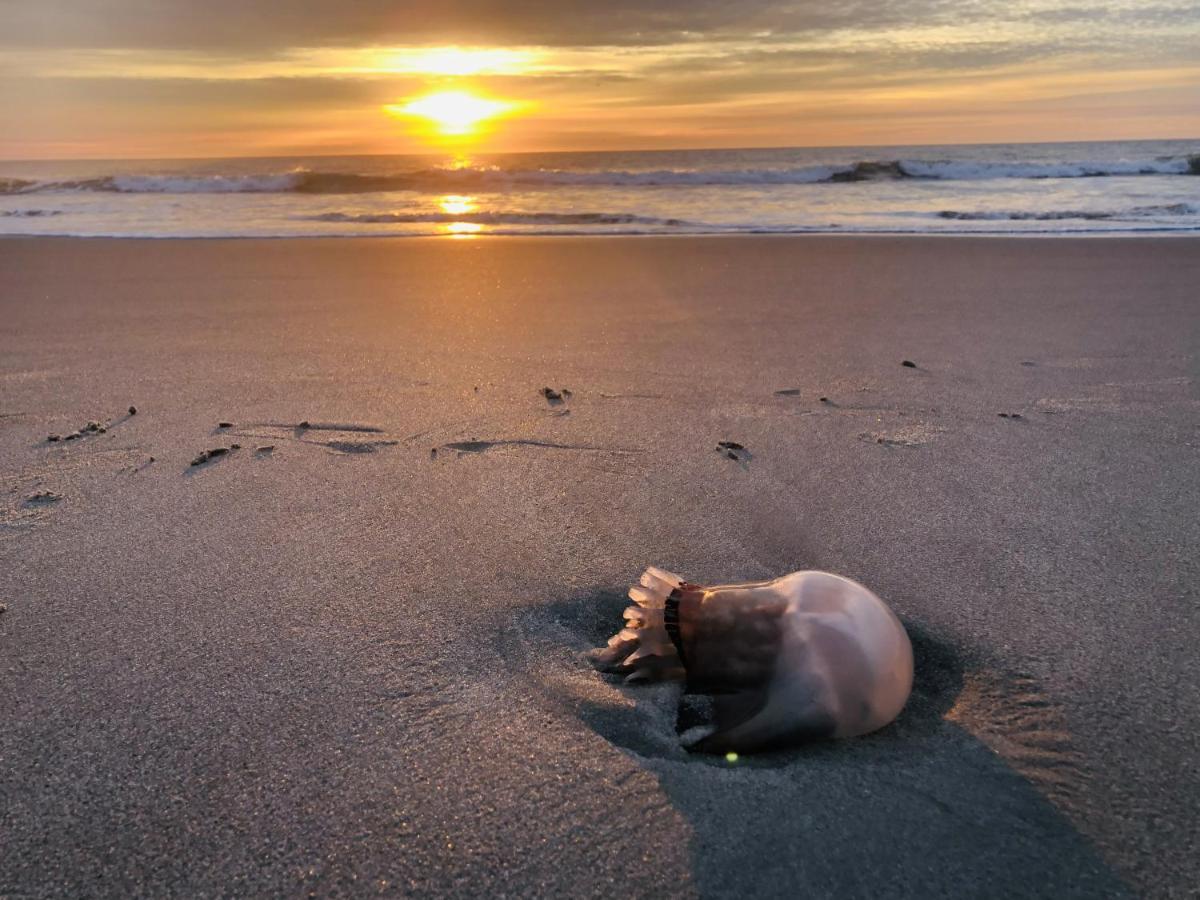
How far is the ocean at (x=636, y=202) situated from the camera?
1088cm

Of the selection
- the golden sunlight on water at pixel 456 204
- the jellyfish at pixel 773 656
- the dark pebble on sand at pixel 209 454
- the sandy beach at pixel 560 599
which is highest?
the jellyfish at pixel 773 656

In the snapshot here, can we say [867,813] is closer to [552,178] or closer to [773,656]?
[773,656]

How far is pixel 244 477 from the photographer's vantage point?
2.72 meters

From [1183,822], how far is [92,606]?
1.99m

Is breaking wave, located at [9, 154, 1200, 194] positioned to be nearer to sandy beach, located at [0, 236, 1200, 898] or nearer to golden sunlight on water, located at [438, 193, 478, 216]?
golden sunlight on water, located at [438, 193, 478, 216]

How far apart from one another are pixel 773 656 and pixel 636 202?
560 inches

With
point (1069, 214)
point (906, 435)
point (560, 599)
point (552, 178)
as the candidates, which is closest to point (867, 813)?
point (560, 599)

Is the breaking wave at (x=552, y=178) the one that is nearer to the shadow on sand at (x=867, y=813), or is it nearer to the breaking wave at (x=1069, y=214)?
the breaking wave at (x=1069, y=214)

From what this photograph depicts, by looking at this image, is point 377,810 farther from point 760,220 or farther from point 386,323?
point 760,220

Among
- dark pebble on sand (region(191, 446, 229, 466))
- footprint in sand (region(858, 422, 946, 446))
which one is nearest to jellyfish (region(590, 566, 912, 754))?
footprint in sand (region(858, 422, 946, 446))

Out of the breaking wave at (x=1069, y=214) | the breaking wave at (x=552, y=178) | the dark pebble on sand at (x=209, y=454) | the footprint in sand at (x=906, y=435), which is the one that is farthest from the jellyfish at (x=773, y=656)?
the breaking wave at (x=552, y=178)

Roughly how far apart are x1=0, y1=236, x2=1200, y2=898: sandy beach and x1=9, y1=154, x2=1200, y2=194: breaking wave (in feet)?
56.1

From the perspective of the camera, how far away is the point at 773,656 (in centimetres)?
161

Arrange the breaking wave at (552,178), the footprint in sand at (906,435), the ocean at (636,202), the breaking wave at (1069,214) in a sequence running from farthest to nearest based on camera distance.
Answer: the breaking wave at (552,178), the breaking wave at (1069,214), the ocean at (636,202), the footprint in sand at (906,435)
